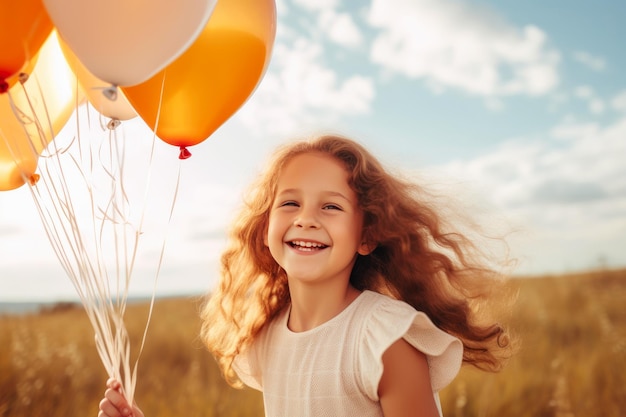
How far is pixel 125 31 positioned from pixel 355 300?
34.5 inches

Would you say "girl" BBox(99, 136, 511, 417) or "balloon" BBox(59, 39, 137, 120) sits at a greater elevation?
"balloon" BBox(59, 39, 137, 120)

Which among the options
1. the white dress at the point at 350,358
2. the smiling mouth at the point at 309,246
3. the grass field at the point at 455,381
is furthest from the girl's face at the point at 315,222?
the grass field at the point at 455,381

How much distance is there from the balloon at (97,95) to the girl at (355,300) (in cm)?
45

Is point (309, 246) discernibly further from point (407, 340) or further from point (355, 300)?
point (407, 340)

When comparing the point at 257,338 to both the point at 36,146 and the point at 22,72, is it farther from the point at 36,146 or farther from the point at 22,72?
the point at 22,72

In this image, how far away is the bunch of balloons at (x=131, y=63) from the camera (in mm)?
1393

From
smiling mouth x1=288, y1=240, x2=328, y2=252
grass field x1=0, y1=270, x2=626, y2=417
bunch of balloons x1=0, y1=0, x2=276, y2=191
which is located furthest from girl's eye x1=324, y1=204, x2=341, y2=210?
grass field x1=0, y1=270, x2=626, y2=417

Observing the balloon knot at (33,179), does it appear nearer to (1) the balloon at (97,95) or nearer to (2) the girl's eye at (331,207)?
(1) the balloon at (97,95)

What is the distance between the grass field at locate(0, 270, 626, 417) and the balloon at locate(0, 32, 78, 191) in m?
1.49

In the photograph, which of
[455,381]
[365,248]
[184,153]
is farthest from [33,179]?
[455,381]

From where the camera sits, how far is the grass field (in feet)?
11.7

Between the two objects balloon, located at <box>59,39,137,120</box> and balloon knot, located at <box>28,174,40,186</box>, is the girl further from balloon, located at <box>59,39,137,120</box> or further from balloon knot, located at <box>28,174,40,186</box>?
balloon knot, located at <box>28,174,40,186</box>

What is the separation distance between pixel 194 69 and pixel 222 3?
0.18 m

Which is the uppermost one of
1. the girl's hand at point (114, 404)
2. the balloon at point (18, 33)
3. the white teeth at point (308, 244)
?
the balloon at point (18, 33)
